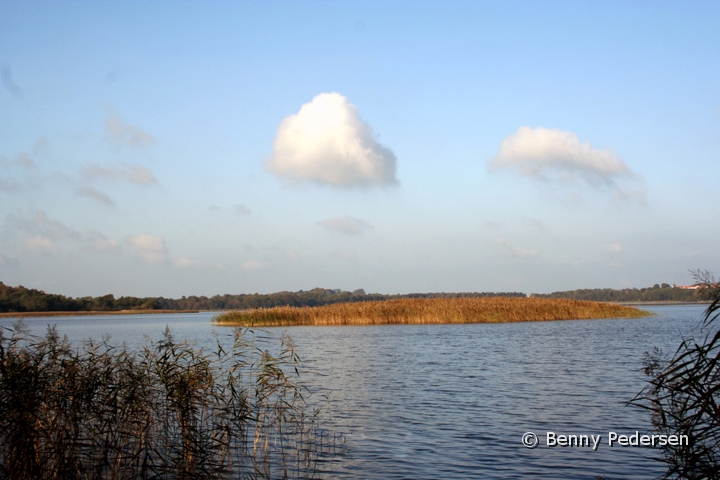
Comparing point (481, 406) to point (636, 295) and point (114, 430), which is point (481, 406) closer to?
point (114, 430)

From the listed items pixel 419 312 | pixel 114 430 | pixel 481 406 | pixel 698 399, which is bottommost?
pixel 481 406

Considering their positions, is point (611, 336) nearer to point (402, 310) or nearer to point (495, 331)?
point (495, 331)

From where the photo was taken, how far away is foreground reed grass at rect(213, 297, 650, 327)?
4553 cm

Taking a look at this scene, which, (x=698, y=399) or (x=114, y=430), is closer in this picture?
(x=698, y=399)

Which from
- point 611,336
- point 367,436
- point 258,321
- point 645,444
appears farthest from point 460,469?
point 258,321

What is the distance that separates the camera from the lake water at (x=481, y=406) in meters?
9.38

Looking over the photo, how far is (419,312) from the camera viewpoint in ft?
151

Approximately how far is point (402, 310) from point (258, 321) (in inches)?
468

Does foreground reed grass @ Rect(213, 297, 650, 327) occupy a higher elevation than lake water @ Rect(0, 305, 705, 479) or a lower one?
higher
